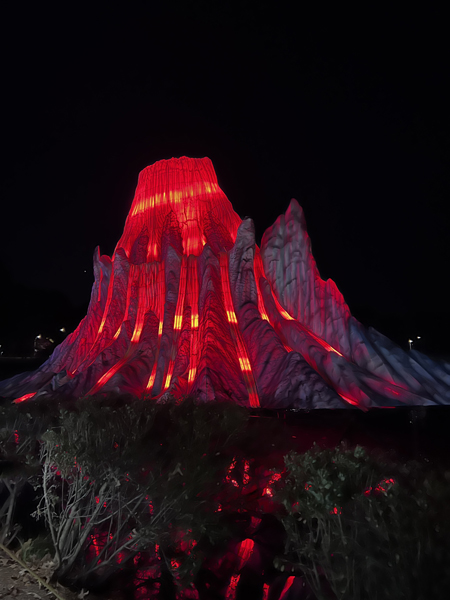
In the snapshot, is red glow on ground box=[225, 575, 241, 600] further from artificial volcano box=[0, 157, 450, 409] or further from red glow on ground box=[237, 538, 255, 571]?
artificial volcano box=[0, 157, 450, 409]

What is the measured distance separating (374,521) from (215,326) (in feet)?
49.2


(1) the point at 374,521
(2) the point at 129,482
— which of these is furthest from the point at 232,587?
(1) the point at 374,521

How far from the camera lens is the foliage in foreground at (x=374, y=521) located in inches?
136

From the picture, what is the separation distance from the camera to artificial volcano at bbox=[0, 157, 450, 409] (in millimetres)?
17109

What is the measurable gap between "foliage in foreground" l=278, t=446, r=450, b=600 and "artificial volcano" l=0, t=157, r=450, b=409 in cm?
1063

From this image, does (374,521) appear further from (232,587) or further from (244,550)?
(244,550)

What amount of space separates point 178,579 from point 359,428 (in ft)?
23.0

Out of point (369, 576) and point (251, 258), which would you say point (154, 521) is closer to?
point (369, 576)

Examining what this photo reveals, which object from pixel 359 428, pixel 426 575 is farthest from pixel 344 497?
pixel 359 428

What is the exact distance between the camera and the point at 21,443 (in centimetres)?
920

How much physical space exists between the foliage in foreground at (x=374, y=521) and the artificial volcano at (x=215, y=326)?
34.9 feet

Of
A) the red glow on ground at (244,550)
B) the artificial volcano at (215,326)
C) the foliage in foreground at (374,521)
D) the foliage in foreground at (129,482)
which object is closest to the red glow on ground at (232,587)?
the red glow on ground at (244,550)

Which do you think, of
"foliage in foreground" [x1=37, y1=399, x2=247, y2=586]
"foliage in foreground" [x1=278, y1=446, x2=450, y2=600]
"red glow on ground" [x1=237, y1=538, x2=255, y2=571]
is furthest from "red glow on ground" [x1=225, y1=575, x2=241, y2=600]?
"foliage in foreground" [x1=278, y1=446, x2=450, y2=600]

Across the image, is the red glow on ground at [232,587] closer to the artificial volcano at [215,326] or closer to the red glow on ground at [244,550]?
the red glow on ground at [244,550]
